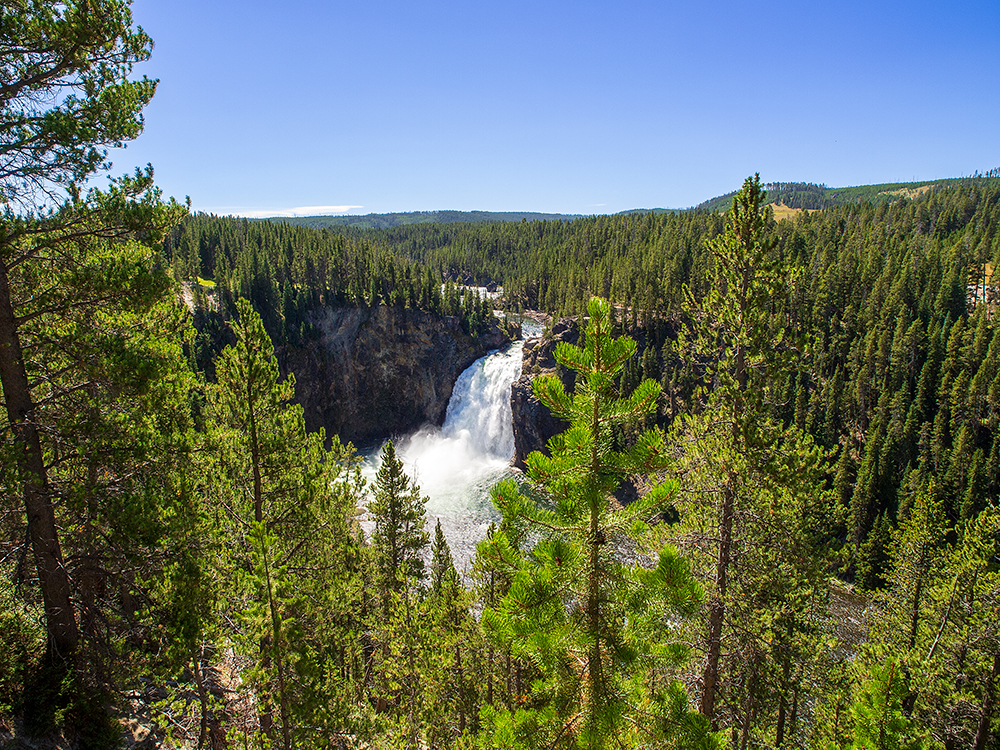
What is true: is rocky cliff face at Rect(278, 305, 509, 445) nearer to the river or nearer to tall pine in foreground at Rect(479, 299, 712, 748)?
the river

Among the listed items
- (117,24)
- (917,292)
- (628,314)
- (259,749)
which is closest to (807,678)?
(259,749)

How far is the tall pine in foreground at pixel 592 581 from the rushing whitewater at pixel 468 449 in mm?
43234

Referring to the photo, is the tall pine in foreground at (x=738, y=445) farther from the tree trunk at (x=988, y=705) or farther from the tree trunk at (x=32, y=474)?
the tree trunk at (x=32, y=474)

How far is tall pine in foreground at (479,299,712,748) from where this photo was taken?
560cm

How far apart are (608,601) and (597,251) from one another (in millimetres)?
125401

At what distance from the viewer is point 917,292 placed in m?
77.6

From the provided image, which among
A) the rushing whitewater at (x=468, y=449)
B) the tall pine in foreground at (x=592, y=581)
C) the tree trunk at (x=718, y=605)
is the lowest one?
the rushing whitewater at (x=468, y=449)

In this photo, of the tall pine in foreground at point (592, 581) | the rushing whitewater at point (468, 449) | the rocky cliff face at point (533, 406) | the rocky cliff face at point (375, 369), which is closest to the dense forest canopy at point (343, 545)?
the tall pine in foreground at point (592, 581)

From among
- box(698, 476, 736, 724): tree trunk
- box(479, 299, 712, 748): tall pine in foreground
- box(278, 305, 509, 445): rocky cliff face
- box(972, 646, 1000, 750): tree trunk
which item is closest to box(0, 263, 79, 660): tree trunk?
box(479, 299, 712, 748): tall pine in foreground

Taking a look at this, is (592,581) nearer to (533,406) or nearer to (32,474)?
(32,474)

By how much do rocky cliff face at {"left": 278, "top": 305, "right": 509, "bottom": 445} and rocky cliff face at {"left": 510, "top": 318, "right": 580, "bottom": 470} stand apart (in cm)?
1488

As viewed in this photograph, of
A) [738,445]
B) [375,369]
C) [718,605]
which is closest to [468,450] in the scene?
[375,369]

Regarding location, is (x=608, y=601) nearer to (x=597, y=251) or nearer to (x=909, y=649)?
(x=909, y=649)

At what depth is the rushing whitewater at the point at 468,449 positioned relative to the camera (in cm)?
5306
